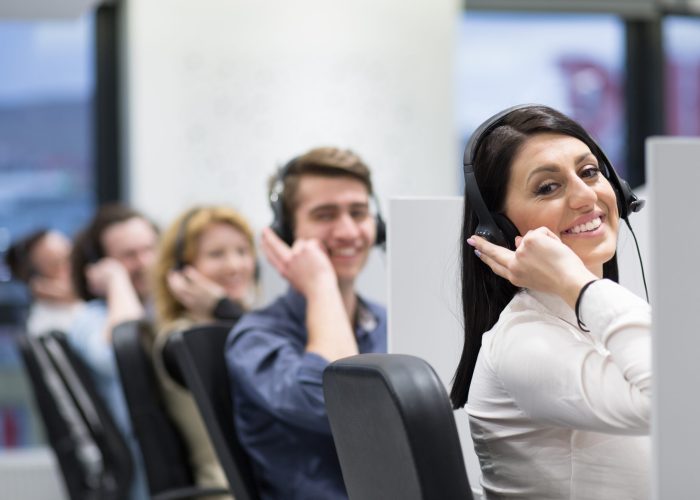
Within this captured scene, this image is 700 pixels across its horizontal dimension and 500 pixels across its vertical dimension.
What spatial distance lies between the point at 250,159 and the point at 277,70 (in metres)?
0.36

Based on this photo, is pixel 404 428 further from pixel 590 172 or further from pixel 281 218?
pixel 281 218

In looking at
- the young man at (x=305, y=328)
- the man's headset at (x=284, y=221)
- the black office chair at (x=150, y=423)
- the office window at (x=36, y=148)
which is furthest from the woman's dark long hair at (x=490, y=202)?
the office window at (x=36, y=148)

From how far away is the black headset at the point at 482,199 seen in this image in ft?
4.23

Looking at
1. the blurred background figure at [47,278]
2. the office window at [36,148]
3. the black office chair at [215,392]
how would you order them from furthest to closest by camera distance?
1. the office window at [36,148]
2. the blurred background figure at [47,278]
3. the black office chair at [215,392]

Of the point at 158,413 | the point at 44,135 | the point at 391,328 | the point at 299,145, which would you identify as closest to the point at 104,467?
the point at 158,413

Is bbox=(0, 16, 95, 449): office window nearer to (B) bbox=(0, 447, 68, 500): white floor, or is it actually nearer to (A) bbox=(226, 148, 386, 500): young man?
(B) bbox=(0, 447, 68, 500): white floor

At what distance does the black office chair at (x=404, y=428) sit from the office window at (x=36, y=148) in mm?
3745

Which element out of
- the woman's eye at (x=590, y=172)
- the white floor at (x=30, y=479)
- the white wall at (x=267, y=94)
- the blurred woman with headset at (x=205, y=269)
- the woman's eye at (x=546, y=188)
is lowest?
the white floor at (x=30, y=479)

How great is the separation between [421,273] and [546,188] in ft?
1.08

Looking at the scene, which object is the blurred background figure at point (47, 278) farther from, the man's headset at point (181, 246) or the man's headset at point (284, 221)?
the man's headset at point (284, 221)

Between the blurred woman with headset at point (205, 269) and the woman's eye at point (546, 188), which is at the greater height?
the woman's eye at point (546, 188)

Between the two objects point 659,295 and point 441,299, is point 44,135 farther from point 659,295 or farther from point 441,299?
point 659,295

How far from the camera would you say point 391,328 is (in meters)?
1.58

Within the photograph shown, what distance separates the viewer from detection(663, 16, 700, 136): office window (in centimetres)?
534
